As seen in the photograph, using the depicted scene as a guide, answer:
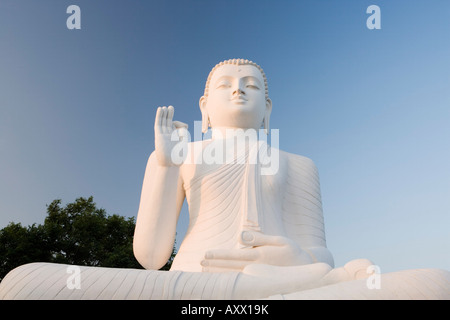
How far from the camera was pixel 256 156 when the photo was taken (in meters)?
5.25

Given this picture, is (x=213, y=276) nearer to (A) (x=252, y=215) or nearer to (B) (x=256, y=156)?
(A) (x=252, y=215)

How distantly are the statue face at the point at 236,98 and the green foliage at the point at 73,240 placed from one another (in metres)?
9.02

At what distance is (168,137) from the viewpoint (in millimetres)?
4629

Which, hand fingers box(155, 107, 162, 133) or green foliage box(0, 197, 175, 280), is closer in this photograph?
hand fingers box(155, 107, 162, 133)

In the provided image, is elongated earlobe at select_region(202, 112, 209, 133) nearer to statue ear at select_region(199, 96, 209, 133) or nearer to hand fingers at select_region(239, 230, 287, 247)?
statue ear at select_region(199, 96, 209, 133)

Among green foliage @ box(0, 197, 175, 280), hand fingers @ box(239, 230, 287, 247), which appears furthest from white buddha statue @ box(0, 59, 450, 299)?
green foliage @ box(0, 197, 175, 280)

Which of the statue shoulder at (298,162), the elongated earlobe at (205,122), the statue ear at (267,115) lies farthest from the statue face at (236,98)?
the statue shoulder at (298,162)

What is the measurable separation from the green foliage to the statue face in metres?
9.02

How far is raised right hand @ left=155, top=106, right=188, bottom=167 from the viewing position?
4594 mm

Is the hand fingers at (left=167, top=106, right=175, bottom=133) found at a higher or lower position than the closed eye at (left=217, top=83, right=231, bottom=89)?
lower

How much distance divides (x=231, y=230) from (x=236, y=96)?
5.51 ft

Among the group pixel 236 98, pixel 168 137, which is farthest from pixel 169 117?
pixel 236 98

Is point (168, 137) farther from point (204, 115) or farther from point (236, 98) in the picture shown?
point (204, 115)
